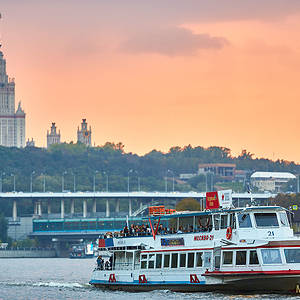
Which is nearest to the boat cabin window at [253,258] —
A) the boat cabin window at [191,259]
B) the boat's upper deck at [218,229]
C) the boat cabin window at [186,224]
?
the boat's upper deck at [218,229]

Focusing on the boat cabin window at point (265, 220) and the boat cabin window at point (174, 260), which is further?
the boat cabin window at point (174, 260)

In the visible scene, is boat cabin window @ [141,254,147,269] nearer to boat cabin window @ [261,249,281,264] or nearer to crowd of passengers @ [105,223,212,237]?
crowd of passengers @ [105,223,212,237]

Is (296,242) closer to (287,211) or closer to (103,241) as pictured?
(287,211)

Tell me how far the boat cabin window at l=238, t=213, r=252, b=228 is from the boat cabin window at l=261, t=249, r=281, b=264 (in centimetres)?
274

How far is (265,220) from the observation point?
77250mm

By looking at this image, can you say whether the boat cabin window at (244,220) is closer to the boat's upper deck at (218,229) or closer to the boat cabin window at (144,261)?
the boat's upper deck at (218,229)

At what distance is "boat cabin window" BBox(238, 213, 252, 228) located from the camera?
77125mm

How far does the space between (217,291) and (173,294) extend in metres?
3.05

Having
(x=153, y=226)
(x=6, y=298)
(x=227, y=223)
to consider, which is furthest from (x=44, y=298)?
(x=227, y=223)

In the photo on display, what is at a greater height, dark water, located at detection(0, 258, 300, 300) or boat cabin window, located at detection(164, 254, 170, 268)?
boat cabin window, located at detection(164, 254, 170, 268)

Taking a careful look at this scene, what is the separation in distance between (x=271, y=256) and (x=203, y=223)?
7.11m

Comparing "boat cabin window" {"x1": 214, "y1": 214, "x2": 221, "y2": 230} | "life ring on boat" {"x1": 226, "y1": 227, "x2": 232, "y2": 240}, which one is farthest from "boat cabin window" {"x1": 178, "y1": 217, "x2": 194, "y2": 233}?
"life ring on boat" {"x1": 226, "y1": 227, "x2": 232, "y2": 240}

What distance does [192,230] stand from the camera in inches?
3189

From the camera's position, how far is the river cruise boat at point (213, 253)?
246 ft
